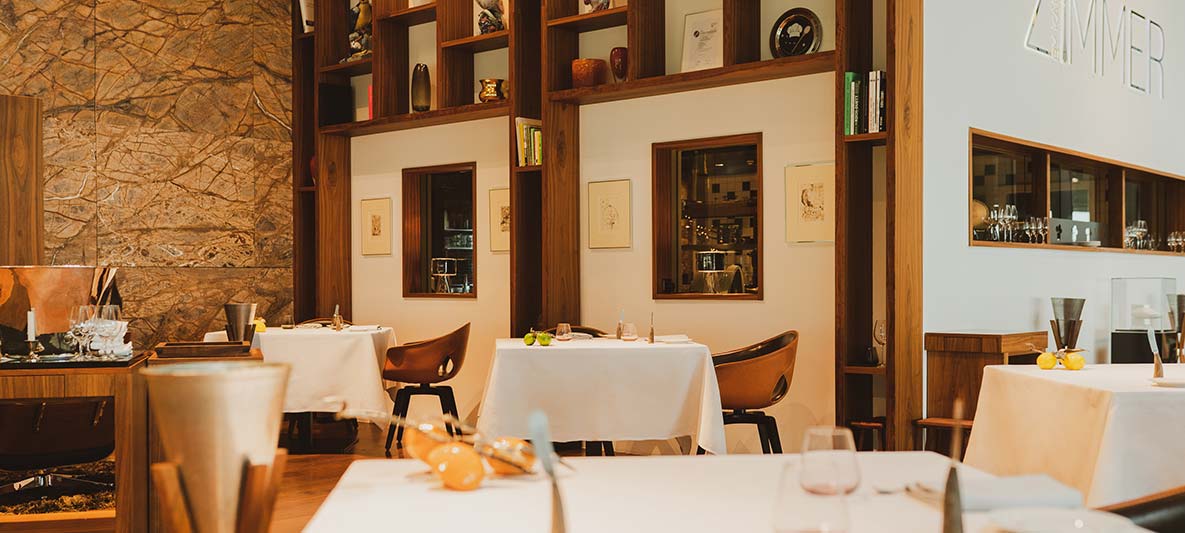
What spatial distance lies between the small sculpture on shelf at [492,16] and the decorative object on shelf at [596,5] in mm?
848

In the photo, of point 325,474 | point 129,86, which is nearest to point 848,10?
point 325,474

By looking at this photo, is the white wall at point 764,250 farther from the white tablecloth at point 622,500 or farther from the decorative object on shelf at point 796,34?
the white tablecloth at point 622,500

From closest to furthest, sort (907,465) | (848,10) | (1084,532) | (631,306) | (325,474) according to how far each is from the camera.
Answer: (1084,532) → (907,465) → (848,10) → (325,474) → (631,306)

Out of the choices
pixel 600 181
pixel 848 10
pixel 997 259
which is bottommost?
pixel 997 259

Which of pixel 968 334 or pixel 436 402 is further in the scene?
pixel 436 402

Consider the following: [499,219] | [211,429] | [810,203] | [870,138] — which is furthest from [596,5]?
[211,429]

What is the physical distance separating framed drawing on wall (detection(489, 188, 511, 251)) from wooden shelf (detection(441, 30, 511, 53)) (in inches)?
44.4

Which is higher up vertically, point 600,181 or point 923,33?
point 923,33

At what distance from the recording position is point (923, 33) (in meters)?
5.39

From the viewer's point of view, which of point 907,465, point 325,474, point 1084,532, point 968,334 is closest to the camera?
point 1084,532

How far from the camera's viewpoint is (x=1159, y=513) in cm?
162

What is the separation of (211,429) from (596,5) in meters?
6.37

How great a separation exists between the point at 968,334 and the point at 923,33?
1634mm

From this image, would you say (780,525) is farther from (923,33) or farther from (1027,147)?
(1027,147)
